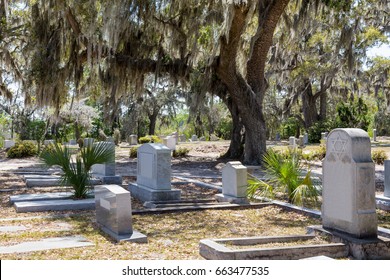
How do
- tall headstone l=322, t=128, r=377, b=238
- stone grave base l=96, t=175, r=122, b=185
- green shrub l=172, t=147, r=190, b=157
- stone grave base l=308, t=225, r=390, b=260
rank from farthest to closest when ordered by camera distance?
green shrub l=172, t=147, r=190, b=157
stone grave base l=96, t=175, r=122, b=185
tall headstone l=322, t=128, r=377, b=238
stone grave base l=308, t=225, r=390, b=260

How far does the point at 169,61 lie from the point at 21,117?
21.6m

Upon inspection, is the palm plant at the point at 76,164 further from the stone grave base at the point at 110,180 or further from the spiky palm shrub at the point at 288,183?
the spiky palm shrub at the point at 288,183

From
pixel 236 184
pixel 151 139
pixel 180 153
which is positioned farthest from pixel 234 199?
pixel 151 139

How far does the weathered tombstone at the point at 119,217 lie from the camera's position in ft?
20.3

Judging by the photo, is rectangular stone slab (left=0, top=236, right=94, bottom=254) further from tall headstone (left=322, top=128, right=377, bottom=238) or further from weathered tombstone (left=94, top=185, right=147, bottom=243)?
tall headstone (left=322, top=128, right=377, bottom=238)

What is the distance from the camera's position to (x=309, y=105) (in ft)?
116

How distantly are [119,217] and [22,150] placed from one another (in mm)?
18906

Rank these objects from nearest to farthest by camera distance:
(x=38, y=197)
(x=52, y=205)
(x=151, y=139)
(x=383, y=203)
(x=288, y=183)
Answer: (x=52, y=205)
(x=383, y=203)
(x=288, y=183)
(x=38, y=197)
(x=151, y=139)

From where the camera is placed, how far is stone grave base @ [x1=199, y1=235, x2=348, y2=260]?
498 cm

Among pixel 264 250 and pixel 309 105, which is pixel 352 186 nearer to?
pixel 264 250

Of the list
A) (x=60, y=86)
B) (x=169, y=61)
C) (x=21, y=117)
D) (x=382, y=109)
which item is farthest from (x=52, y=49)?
(x=382, y=109)

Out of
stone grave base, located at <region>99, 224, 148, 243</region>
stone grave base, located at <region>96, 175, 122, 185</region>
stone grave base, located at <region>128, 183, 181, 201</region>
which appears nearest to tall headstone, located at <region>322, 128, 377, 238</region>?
stone grave base, located at <region>99, 224, 148, 243</region>

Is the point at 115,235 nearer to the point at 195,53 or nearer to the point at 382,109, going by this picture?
the point at 195,53

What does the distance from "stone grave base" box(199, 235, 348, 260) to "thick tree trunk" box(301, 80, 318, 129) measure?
28962 mm
